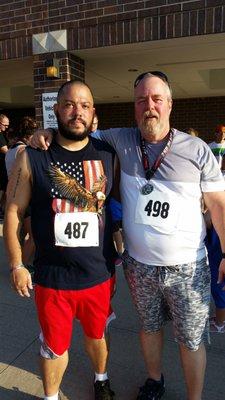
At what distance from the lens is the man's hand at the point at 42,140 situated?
2.03 meters

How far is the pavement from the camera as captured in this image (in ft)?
7.73

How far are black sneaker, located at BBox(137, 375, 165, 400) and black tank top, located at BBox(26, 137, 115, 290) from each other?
762 mm

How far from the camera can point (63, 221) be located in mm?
1987

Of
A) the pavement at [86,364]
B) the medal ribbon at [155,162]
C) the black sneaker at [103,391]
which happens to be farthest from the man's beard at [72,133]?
the pavement at [86,364]

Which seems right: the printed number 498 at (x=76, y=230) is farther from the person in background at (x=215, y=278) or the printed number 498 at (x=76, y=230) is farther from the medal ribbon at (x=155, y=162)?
the person in background at (x=215, y=278)

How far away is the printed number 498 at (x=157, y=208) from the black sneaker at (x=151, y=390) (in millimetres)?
1100

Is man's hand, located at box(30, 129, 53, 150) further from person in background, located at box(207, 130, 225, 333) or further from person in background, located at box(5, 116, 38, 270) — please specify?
person in background, located at box(5, 116, 38, 270)

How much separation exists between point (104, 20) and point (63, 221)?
3.88m

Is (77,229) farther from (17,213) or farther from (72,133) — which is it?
(72,133)

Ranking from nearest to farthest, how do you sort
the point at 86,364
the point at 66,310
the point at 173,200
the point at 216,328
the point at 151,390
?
the point at 173,200 < the point at 66,310 < the point at 151,390 < the point at 86,364 < the point at 216,328

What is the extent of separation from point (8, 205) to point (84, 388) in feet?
4.26

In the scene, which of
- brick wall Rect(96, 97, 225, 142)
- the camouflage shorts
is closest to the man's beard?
the camouflage shorts

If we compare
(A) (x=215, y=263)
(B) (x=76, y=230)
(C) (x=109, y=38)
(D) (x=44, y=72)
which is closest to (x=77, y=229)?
(B) (x=76, y=230)

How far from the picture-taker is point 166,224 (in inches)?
77.0
